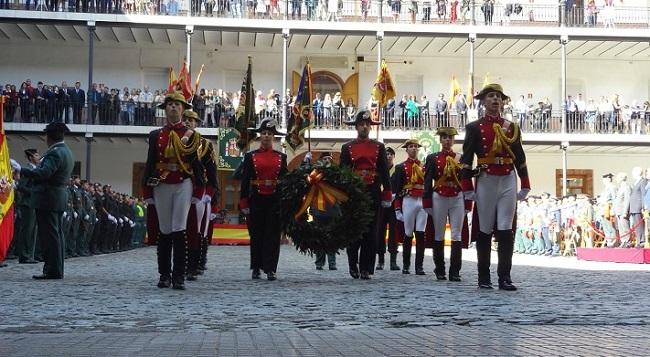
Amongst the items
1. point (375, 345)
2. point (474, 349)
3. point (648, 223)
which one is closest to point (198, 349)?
point (375, 345)

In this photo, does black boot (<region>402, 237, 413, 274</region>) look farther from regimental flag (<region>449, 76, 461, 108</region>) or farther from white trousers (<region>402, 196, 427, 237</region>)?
regimental flag (<region>449, 76, 461, 108</region>)

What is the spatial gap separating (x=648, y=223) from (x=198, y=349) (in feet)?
54.1

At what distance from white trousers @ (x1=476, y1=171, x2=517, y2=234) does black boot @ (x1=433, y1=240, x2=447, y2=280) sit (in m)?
1.82

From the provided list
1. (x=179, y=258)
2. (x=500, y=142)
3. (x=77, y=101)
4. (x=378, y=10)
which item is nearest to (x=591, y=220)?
(x=378, y=10)

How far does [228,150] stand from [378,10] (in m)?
7.92

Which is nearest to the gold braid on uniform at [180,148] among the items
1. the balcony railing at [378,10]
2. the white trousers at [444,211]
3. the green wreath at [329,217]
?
the green wreath at [329,217]

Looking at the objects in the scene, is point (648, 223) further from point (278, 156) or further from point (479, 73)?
point (479, 73)

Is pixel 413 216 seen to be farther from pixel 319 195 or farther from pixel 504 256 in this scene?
pixel 504 256

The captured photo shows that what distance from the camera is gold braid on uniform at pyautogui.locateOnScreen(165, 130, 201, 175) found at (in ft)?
28.1

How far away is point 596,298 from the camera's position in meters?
8.09

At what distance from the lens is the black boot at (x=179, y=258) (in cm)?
860

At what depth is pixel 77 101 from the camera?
97.8 ft

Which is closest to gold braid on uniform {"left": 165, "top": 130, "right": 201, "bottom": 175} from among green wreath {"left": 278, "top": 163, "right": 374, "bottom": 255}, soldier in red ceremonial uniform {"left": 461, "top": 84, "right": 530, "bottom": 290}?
green wreath {"left": 278, "top": 163, "right": 374, "bottom": 255}

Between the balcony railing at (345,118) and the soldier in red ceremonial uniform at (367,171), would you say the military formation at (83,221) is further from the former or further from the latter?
the balcony railing at (345,118)
